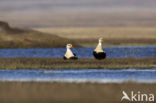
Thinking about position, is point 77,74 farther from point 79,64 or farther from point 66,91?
point 66,91

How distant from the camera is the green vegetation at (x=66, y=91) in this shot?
18641 millimetres

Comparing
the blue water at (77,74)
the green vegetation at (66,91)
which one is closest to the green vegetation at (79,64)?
the blue water at (77,74)

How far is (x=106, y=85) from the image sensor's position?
2148cm

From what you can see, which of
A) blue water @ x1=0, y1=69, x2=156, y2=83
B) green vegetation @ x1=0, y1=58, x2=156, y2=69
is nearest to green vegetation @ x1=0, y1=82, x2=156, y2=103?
blue water @ x1=0, y1=69, x2=156, y2=83

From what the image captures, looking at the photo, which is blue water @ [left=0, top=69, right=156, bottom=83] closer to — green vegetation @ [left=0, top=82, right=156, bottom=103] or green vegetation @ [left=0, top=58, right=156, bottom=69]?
green vegetation @ [left=0, top=58, right=156, bottom=69]

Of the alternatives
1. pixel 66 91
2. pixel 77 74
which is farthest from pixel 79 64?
pixel 66 91

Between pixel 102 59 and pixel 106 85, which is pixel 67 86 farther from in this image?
pixel 102 59

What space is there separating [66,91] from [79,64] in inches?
610

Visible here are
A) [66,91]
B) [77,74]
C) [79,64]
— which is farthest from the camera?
[79,64]

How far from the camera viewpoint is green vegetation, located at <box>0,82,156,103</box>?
61.2 feet

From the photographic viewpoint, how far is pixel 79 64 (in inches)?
1394

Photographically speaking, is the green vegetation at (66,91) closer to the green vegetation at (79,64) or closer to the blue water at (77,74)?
the blue water at (77,74)

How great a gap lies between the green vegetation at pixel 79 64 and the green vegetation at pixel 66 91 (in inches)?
451

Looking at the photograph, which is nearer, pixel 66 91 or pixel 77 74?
pixel 66 91
